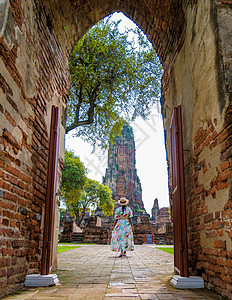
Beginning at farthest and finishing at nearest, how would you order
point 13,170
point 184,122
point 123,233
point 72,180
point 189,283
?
point 72,180
point 123,233
point 184,122
point 189,283
point 13,170

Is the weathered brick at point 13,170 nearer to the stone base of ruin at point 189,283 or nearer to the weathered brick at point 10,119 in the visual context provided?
the weathered brick at point 10,119

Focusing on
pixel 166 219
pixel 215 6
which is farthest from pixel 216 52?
pixel 166 219

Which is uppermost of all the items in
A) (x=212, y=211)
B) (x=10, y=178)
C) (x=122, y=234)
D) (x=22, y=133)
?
(x=22, y=133)

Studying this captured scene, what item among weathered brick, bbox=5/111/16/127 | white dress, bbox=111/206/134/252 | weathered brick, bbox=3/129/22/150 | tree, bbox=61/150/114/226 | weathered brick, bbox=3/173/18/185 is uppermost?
tree, bbox=61/150/114/226

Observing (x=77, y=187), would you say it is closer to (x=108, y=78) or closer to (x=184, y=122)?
(x=108, y=78)

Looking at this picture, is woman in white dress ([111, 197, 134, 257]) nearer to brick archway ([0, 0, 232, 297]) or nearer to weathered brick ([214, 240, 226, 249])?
brick archway ([0, 0, 232, 297])

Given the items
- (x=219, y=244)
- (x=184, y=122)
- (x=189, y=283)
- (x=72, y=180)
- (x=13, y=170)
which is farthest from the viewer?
(x=72, y=180)

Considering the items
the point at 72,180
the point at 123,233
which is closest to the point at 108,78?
the point at 123,233

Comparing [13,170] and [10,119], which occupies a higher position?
[10,119]

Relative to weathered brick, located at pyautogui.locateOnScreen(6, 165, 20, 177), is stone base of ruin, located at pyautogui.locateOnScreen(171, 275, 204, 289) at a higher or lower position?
lower

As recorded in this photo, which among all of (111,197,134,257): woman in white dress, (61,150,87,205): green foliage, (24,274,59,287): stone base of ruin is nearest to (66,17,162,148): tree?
(111,197,134,257): woman in white dress

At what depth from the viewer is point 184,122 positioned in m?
4.46

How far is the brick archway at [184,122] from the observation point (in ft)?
9.50

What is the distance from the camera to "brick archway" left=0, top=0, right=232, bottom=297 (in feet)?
9.50
